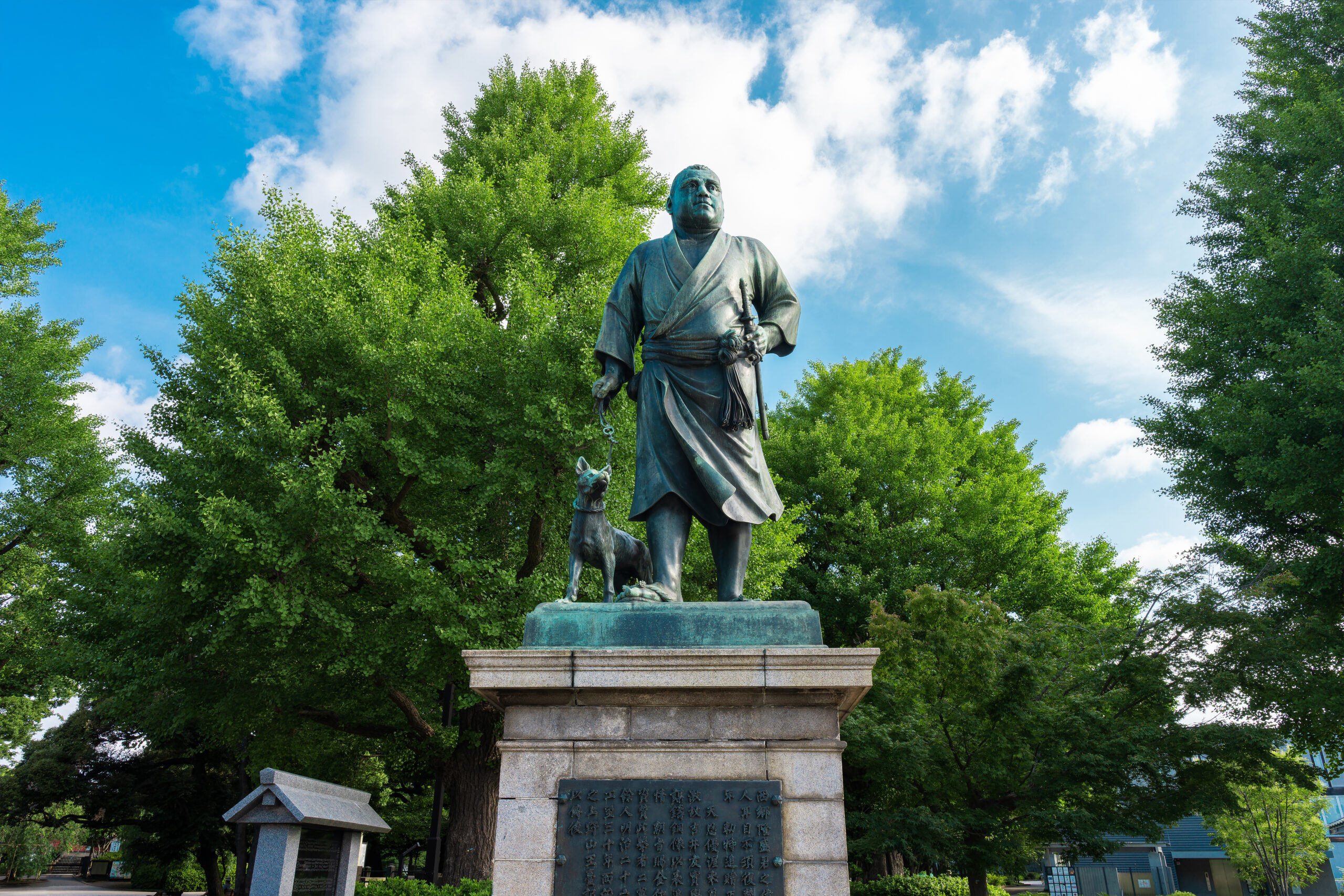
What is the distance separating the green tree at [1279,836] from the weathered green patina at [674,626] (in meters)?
22.9

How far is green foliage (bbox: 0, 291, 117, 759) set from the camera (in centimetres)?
1828

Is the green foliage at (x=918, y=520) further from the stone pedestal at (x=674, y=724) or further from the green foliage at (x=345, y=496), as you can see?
the stone pedestal at (x=674, y=724)

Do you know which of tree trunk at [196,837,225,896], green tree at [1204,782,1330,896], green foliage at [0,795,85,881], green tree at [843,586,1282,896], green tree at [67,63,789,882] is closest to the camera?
green tree at [843,586,1282,896]

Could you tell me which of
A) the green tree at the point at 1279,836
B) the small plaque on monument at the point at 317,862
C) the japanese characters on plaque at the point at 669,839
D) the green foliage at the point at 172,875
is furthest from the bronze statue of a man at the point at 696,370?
the green foliage at the point at 172,875

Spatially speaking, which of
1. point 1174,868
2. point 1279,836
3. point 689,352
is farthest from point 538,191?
point 1174,868

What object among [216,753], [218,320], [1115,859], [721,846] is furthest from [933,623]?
[1115,859]

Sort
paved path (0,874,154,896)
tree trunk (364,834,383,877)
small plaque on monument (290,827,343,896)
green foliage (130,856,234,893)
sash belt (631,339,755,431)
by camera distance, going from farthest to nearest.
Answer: paved path (0,874,154,896), tree trunk (364,834,383,877), green foliage (130,856,234,893), small plaque on monument (290,827,343,896), sash belt (631,339,755,431)

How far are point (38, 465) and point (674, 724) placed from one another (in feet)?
69.2

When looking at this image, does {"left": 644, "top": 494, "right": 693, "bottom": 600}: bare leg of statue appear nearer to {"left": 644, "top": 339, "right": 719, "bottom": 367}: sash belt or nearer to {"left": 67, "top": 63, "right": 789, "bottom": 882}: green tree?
{"left": 644, "top": 339, "right": 719, "bottom": 367}: sash belt

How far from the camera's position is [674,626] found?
167 inches

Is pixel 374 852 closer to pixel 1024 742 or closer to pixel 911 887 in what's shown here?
pixel 911 887

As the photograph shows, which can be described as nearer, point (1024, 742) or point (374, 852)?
point (1024, 742)

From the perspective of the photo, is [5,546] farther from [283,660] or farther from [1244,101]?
[1244,101]

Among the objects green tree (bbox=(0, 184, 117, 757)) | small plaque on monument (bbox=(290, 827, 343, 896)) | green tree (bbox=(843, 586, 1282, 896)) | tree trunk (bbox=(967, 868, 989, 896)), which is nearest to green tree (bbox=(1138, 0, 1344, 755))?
green tree (bbox=(843, 586, 1282, 896))
